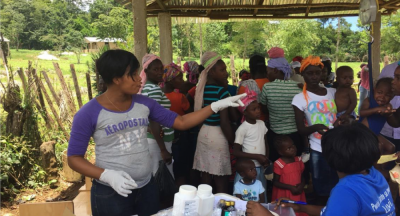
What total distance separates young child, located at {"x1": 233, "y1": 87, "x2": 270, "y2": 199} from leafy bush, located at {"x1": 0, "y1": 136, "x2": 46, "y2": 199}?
3278mm

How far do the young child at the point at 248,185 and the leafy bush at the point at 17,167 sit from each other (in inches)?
130

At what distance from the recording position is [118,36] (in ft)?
94.9

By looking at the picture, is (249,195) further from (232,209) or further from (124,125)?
(124,125)

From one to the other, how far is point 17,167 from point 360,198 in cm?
452

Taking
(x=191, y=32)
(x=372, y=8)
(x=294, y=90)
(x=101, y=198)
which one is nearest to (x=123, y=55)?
(x=101, y=198)

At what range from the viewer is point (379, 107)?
2379 millimetres

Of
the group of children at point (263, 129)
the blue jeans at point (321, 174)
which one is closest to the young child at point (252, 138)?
the group of children at point (263, 129)

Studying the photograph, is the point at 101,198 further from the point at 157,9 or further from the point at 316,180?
the point at 157,9

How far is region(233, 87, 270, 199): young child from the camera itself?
2643 millimetres

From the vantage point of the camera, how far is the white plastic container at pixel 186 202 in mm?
1481

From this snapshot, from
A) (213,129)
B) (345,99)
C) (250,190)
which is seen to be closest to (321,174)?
(250,190)

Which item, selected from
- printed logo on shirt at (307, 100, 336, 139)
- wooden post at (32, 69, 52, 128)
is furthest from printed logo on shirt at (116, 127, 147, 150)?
wooden post at (32, 69, 52, 128)

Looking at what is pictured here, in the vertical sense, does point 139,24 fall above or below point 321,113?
above

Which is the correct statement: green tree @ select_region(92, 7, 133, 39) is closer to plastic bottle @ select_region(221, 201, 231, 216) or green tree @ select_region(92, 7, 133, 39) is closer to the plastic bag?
the plastic bag
